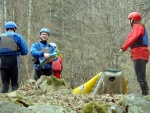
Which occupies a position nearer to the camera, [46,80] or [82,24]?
[46,80]

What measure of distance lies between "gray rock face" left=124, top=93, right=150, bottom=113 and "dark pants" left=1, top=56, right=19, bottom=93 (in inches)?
124

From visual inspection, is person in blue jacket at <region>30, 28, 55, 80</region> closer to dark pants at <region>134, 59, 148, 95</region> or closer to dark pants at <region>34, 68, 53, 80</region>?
dark pants at <region>34, 68, 53, 80</region>

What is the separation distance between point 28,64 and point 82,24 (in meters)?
4.12

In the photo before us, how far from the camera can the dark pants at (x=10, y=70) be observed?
7.11 metres

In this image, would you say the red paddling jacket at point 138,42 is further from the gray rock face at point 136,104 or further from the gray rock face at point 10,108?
the gray rock face at point 10,108

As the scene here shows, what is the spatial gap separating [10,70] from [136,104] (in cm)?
342

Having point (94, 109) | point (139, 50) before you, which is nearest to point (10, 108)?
point (94, 109)

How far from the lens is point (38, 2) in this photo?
2230 centimetres

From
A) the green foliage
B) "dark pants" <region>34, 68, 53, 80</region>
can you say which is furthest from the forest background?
the green foliage

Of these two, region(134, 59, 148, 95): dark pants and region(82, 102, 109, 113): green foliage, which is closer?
region(82, 102, 109, 113): green foliage

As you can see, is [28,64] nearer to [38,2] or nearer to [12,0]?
[38,2]

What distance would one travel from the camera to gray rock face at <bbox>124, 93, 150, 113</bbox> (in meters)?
4.35

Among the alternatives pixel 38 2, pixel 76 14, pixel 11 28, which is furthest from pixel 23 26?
pixel 11 28

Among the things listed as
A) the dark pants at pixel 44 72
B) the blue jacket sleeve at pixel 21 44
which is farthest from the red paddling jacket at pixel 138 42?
the blue jacket sleeve at pixel 21 44
